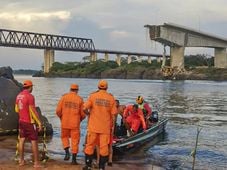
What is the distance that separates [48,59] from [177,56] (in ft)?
187

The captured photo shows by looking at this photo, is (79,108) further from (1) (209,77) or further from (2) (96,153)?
(1) (209,77)

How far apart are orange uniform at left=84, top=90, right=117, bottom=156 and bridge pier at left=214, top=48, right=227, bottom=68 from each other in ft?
459

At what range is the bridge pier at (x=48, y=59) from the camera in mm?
171750

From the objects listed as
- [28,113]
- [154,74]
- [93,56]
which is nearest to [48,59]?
[93,56]

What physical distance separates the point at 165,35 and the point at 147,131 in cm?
11425

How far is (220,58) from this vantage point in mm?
150500

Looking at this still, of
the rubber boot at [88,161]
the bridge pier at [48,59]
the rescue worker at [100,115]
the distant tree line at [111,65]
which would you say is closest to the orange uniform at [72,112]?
the rubber boot at [88,161]

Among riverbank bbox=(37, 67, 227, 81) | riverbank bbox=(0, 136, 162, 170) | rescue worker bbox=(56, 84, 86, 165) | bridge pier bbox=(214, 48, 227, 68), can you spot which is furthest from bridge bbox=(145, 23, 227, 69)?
rescue worker bbox=(56, 84, 86, 165)

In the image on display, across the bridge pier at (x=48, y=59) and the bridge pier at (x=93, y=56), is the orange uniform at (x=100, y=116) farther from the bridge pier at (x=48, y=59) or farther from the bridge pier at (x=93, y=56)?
the bridge pier at (x=93, y=56)

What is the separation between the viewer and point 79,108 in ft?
39.4

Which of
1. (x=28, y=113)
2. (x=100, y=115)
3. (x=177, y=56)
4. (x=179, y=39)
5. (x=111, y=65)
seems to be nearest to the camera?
(x=100, y=115)

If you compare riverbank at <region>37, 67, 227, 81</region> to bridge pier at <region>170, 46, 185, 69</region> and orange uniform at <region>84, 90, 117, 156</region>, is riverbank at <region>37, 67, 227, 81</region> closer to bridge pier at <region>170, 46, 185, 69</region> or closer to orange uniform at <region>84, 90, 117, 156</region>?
bridge pier at <region>170, 46, 185, 69</region>

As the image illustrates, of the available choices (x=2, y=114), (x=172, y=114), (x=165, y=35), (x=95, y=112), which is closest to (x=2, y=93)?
(x=2, y=114)

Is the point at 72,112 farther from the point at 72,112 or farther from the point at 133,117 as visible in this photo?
the point at 133,117
